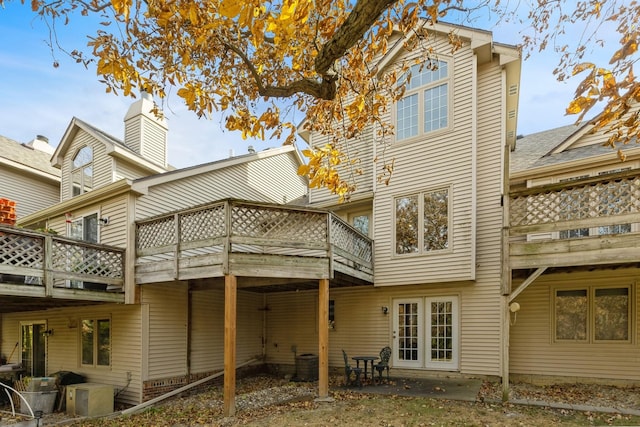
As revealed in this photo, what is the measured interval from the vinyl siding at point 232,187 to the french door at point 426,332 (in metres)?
6.49

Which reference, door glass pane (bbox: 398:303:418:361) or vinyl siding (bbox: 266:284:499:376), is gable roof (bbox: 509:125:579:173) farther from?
door glass pane (bbox: 398:303:418:361)

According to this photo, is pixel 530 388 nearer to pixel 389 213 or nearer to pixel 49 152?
pixel 389 213

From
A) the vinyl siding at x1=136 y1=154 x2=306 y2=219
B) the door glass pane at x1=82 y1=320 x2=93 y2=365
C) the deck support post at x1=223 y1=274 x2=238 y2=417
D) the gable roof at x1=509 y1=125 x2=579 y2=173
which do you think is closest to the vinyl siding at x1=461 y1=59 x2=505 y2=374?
the gable roof at x1=509 y1=125 x2=579 y2=173

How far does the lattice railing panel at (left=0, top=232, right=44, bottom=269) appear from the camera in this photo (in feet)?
28.3

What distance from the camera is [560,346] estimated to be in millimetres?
10023

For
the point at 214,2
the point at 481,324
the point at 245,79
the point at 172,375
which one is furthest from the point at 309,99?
the point at 172,375

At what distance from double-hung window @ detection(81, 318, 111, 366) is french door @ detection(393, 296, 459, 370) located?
776 centimetres

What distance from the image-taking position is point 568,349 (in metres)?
9.93

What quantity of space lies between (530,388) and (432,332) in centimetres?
254

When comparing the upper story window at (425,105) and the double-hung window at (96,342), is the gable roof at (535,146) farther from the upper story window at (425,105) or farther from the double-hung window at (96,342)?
the double-hung window at (96,342)

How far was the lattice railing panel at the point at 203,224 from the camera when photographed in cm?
902

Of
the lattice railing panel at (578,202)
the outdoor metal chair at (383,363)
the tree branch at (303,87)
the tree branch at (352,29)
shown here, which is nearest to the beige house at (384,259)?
the lattice railing panel at (578,202)

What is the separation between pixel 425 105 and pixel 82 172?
1082 centimetres

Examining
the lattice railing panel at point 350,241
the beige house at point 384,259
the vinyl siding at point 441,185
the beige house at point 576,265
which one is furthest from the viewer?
the vinyl siding at point 441,185
